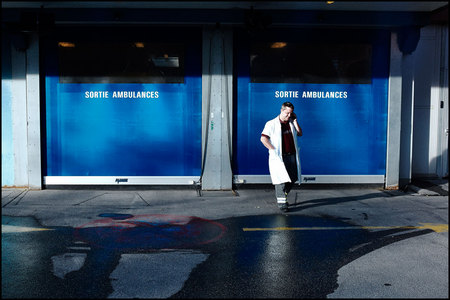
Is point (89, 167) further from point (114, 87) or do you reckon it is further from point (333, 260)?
point (333, 260)

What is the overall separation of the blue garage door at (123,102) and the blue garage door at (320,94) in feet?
3.78

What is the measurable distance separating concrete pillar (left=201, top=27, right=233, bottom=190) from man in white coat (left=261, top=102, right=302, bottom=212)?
7.63ft

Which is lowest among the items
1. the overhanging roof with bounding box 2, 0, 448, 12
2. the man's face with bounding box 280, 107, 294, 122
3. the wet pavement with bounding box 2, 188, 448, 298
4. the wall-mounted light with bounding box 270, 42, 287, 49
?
the wet pavement with bounding box 2, 188, 448, 298

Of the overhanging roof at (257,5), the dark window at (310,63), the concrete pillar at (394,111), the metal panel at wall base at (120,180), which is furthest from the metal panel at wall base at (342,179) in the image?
the overhanging roof at (257,5)

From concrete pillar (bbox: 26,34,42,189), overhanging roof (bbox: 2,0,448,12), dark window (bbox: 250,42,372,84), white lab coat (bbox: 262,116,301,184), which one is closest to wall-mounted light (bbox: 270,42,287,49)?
dark window (bbox: 250,42,372,84)

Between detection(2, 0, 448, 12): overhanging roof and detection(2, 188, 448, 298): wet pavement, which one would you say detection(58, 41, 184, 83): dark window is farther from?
detection(2, 188, 448, 298): wet pavement

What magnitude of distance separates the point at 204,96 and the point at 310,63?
100 inches

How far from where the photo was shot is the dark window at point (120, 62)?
1083cm

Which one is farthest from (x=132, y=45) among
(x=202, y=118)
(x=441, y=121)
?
(x=441, y=121)

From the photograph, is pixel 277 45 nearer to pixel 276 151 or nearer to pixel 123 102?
pixel 276 151

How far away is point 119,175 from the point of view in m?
11.0

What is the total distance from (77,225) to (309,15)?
6.63 metres

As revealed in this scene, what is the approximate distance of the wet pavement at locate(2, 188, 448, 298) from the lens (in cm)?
489

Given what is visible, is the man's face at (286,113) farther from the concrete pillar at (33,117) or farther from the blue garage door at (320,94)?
the concrete pillar at (33,117)
